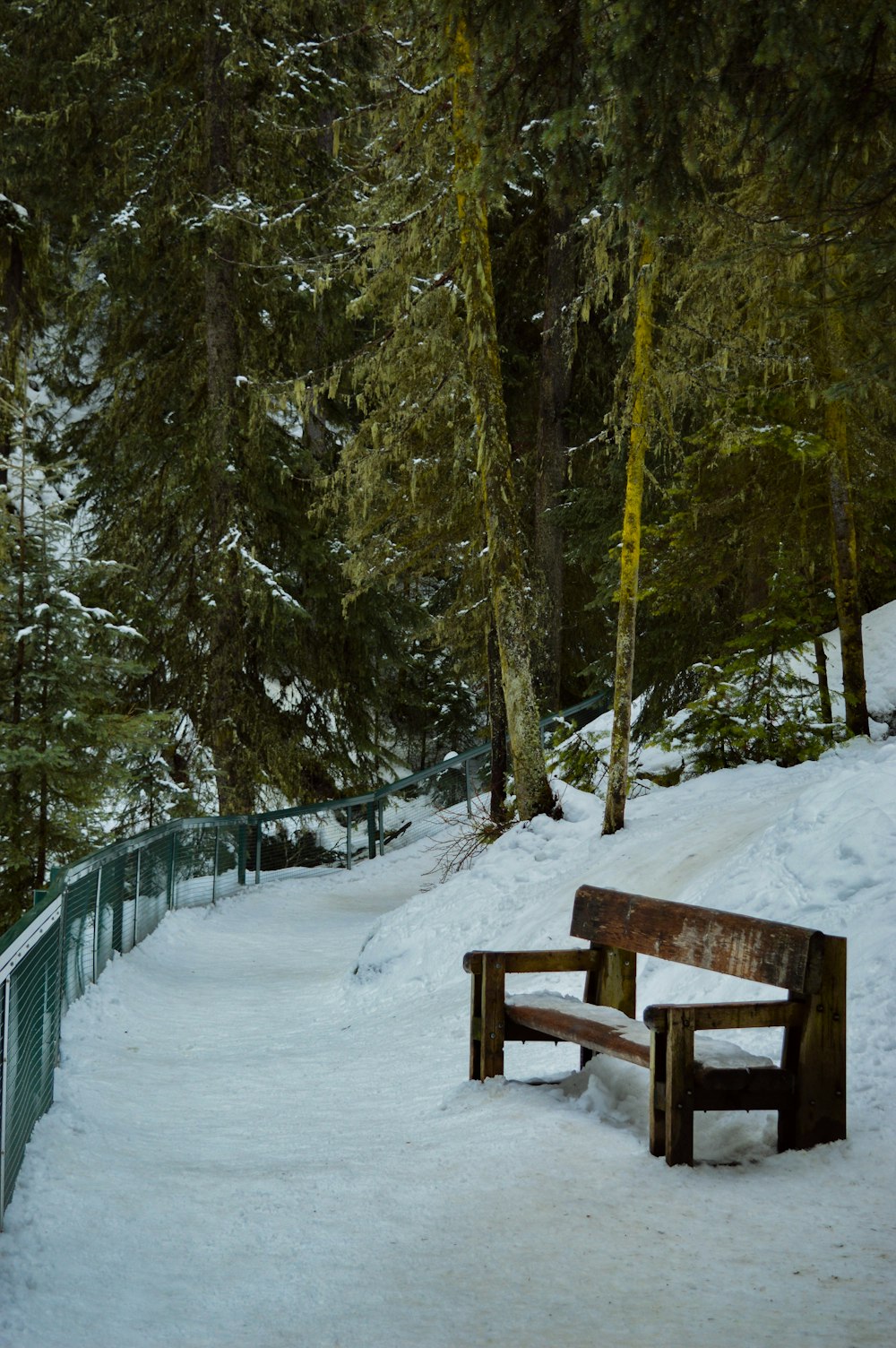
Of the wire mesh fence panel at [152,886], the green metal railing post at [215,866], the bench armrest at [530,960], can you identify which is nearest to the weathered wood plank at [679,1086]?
the bench armrest at [530,960]

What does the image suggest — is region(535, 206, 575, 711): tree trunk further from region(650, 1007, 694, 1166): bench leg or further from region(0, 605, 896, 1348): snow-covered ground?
region(650, 1007, 694, 1166): bench leg

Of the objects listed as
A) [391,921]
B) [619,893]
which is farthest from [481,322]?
[619,893]

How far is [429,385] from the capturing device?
13.1 metres

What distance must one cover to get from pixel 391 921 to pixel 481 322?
5901mm

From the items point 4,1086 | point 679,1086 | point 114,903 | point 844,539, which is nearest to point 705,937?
point 679,1086

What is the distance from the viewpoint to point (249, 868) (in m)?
17.2

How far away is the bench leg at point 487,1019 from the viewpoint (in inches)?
225

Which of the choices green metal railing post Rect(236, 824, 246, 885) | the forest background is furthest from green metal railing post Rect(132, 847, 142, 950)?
green metal railing post Rect(236, 824, 246, 885)

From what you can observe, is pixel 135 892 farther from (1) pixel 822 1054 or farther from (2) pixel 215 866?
(1) pixel 822 1054

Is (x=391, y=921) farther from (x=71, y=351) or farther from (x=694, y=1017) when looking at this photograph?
(x=71, y=351)

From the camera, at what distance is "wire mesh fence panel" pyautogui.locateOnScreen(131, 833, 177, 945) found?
37.5ft

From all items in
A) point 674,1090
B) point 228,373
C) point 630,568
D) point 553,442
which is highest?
point 228,373

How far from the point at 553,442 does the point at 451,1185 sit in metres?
14.2

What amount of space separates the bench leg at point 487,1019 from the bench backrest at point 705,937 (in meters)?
0.51
